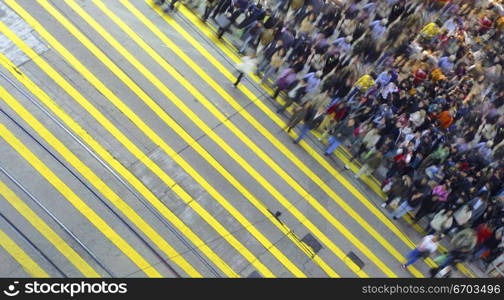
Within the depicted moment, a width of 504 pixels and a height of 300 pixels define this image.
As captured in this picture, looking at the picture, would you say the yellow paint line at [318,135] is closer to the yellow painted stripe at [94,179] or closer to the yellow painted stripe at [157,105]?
the yellow painted stripe at [157,105]

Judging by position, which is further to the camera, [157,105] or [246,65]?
[246,65]

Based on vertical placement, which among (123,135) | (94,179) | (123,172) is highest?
(123,135)

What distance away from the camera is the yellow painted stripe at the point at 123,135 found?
1544cm

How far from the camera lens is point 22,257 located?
1329 cm

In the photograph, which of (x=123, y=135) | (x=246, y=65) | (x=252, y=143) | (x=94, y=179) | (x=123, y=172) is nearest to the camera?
(x=94, y=179)

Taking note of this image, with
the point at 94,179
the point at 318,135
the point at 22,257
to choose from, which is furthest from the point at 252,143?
the point at 22,257

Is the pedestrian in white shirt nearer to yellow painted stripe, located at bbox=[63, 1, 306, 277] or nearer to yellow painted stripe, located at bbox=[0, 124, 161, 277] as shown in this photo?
yellow painted stripe, located at bbox=[63, 1, 306, 277]

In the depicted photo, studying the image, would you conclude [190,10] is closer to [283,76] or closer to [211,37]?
[211,37]

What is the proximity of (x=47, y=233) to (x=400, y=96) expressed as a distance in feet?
37.4

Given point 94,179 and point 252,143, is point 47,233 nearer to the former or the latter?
point 94,179

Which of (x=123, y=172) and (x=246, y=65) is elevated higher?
(x=246, y=65)

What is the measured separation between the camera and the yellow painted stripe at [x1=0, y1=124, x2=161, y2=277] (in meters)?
14.2

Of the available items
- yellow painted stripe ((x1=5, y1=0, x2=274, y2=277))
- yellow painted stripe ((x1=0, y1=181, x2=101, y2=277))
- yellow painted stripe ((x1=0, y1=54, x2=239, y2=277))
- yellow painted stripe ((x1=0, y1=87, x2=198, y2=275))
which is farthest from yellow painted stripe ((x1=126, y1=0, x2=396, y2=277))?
yellow painted stripe ((x1=0, y1=181, x2=101, y2=277))

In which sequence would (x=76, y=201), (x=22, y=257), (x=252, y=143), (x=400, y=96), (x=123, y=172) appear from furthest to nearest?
(x=400, y=96) < (x=252, y=143) < (x=123, y=172) < (x=76, y=201) < (x=22, y=257)
